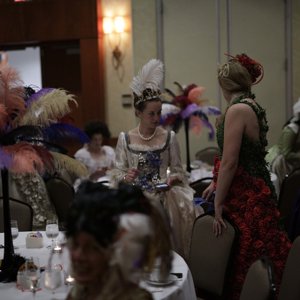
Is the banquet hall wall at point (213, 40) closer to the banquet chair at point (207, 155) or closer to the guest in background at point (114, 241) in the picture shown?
the banquet chair at point (207, 155)

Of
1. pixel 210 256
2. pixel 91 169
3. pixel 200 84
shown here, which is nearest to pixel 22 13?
pixel 200 84

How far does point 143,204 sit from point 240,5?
6.48 m

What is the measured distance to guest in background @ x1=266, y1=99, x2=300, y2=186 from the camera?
609 centimetres

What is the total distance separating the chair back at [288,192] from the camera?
485 cm

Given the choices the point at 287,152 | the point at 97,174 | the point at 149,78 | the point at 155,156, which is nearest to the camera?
the point at 155,156

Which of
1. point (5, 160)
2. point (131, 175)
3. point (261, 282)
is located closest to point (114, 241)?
point (261, 282)

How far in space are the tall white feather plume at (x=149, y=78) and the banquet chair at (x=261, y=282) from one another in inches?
73.2

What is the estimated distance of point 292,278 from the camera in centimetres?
266

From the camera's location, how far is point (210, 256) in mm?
3123

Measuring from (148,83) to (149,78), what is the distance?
0.16 feet

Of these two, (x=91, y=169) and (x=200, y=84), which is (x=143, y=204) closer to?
(x=91, y=169)

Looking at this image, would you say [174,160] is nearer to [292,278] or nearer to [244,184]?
[244,184]

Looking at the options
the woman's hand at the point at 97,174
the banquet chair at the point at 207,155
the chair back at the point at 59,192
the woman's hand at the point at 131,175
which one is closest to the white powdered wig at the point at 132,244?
the woman's hand at the point at 131,175

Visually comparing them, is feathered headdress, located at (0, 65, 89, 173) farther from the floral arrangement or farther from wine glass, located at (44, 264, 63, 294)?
the floral arrangement
